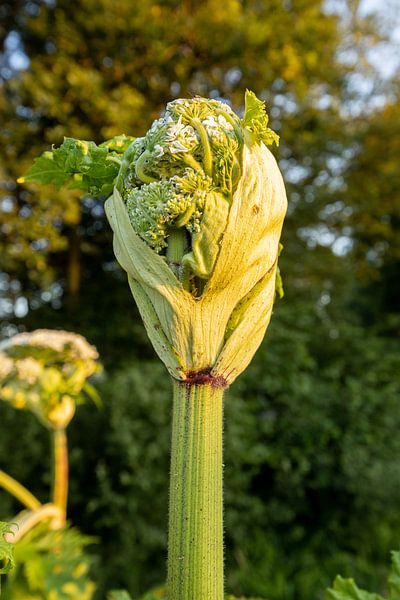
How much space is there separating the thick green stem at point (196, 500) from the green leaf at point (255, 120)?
0.35m

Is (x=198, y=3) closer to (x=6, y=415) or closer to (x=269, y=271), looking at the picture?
(x=6, y=415)

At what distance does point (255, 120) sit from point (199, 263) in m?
0.21

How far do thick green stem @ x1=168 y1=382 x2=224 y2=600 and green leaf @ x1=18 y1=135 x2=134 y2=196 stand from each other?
1.22 feet

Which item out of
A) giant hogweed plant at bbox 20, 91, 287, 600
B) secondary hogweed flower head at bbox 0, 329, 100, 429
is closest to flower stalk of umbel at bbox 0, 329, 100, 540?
secondary hogweed flower head at bbox 0, 329, 100, 429

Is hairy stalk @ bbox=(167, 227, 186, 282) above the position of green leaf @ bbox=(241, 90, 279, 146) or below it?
below

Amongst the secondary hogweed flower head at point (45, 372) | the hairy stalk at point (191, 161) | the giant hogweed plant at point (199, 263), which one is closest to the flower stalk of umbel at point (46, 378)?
the secondary hogweed flower head at point (45, 372)

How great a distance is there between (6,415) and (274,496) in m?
2.58

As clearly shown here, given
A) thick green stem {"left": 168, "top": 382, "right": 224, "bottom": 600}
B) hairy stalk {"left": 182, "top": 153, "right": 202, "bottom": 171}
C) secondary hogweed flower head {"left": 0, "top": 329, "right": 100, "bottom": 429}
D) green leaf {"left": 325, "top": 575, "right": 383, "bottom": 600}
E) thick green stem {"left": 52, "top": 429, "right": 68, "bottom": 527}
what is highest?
secondary hogweed flower head {"left": 0, "top": 329, "right": 100, "bottom": 429}

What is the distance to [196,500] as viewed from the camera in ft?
2.32

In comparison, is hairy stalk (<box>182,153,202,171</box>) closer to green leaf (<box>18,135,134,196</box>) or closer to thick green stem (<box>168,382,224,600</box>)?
green leaf (<box>18,135,134,196</box>)

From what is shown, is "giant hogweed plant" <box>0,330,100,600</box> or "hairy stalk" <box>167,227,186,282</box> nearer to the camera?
"hairy stalk" <box>167,227,186,282</box>

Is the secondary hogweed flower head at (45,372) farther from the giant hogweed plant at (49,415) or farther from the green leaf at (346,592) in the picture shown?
the green leaf at (346,592)

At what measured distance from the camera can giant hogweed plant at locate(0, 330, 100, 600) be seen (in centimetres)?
223

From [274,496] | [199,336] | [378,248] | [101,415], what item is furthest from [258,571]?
[378,248]
